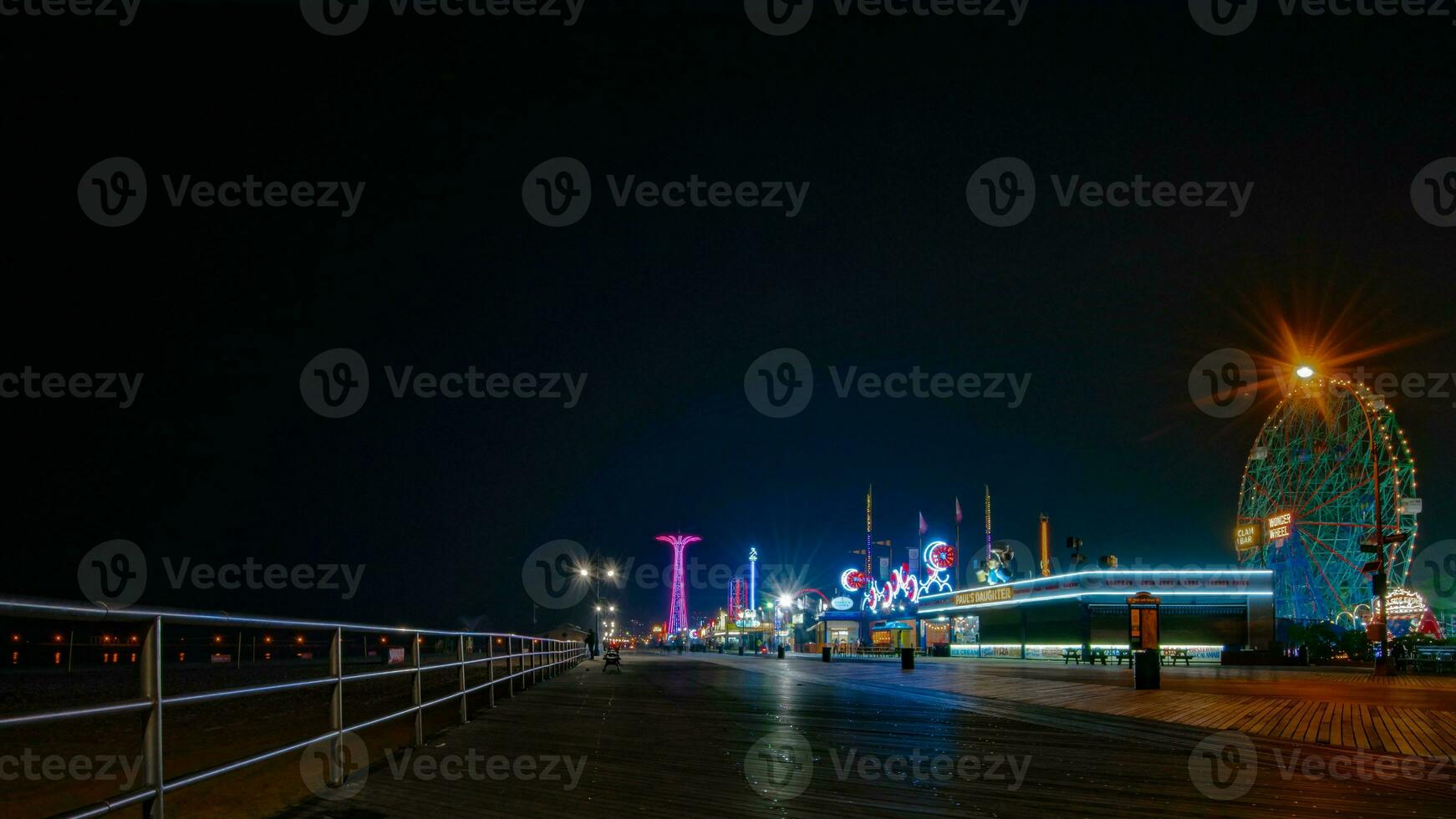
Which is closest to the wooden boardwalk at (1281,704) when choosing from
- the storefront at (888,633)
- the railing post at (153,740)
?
the railing post at (153,740)

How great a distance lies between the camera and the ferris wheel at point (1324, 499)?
161 ft

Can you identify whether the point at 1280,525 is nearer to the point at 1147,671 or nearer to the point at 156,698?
the point at 1147,671

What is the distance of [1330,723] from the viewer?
487 inches

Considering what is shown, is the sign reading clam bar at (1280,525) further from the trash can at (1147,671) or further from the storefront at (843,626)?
the storefront at (843,626)

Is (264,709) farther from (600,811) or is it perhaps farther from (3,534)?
(3,534)

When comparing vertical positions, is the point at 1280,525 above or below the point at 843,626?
above

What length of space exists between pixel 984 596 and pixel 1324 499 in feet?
70.6

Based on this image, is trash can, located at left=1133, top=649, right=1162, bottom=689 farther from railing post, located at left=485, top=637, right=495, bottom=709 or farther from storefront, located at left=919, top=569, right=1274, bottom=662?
storefront, located at left=919, top=569, right=1274, bottom=662

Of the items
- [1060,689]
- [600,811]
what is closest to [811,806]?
[600,811]

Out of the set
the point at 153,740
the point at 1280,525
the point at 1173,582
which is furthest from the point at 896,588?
the point at 153,740

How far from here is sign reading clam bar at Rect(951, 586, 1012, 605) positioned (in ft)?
215

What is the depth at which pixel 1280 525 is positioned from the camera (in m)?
58.2

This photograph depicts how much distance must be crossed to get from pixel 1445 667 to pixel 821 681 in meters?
24.6

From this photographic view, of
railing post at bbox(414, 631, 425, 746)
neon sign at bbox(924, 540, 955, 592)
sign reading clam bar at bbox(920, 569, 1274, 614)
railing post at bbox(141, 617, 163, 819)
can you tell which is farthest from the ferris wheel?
railing post at bbox(141, 617, 163, 819)
